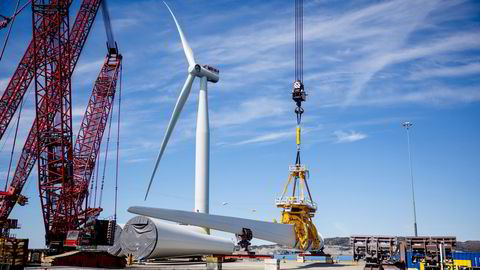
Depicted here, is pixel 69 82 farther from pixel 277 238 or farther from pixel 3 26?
pixel 277 238

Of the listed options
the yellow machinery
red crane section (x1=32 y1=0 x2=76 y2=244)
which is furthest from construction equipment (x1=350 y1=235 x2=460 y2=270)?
red crane section (x1=32 y1=0 x2=76 y2=244)

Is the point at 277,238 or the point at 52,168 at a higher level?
the point at 52,168

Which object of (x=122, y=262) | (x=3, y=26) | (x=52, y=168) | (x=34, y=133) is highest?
(x=3, y=26)

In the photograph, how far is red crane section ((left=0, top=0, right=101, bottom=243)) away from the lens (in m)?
104

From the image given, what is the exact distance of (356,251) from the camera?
75375 mm

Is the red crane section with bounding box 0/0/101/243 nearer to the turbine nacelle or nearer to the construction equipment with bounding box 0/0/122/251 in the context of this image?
the construction equipment with bounding box 0/0/122/251

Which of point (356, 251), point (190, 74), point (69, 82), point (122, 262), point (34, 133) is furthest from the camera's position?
point (34, 133)

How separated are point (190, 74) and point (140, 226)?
30.0 meters

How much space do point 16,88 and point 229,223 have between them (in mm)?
67242

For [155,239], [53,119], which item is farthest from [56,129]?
[155,239]

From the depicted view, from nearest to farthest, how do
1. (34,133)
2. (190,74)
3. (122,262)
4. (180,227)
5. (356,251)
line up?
(122,262)
(180,227)
(356,251)
(190,74)
(34,133)

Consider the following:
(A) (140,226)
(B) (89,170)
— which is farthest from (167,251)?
(B) (89,170)

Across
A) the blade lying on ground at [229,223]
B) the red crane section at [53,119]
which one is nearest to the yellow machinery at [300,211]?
the blade lying on ground at [229,223]

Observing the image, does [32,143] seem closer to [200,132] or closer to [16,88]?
[16,88]
